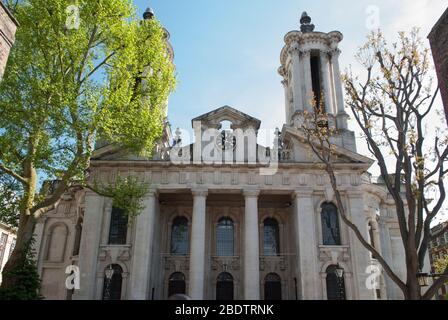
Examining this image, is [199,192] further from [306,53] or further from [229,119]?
[306,53]

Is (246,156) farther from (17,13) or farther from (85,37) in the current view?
(17,13)

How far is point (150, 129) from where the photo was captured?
1814 centimetres

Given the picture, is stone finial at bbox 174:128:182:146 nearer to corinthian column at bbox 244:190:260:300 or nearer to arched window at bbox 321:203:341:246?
corinthian column at bbox 244:190:260:300

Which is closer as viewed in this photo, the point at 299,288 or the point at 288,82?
the point at 299,288

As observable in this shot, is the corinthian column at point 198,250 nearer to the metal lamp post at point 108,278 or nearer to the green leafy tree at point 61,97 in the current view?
the metal lamp post at point 108,278

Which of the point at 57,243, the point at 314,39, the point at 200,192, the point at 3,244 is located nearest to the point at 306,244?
the point at 200,192

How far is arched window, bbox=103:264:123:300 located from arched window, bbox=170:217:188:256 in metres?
4.21

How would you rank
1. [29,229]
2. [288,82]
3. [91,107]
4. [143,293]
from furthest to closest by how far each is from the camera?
[288,82]
[143,293]
[91,107]
[29,229]

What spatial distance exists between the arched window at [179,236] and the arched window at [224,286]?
2898mm

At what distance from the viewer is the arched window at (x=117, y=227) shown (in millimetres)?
24392

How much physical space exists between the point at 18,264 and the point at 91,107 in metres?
6.69
